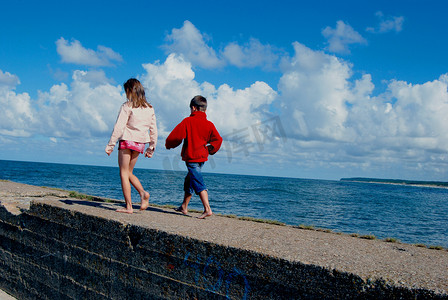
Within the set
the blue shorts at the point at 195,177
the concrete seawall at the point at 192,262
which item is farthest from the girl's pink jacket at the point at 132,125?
the concrete seawall at the point at 192,262

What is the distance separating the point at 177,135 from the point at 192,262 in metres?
1.96

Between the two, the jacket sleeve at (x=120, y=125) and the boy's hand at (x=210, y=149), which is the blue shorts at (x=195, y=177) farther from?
the jacket sleeve at (x=120, y=125)

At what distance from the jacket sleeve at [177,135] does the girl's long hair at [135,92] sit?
521 mm

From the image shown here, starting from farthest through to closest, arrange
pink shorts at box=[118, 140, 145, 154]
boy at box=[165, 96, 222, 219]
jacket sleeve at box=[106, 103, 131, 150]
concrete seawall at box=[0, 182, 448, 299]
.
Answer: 1. boy at box=[165, 96, 222, 219]
2. pink shorts at box=[118, 140, 145, 154]
3. jacket sleeve at box=[106, 103, 131, 150]
4. concrete seawall at box=[0, 182, 448, 299]

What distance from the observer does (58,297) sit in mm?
3852

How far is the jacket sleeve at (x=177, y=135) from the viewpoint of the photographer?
14.2 ft

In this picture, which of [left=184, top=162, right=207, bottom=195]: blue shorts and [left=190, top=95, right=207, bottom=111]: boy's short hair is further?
[left=190, top=95, right=207, bottom=111]: boy's short hair

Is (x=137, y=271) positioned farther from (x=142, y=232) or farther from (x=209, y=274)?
(x=209, y=274)

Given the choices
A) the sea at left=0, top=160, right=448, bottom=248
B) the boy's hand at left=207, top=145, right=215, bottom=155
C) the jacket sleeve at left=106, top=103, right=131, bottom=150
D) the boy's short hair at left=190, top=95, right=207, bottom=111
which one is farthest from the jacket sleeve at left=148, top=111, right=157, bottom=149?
the sea at left=0, top=160, right=448, bottom=248

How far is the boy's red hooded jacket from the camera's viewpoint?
432cm

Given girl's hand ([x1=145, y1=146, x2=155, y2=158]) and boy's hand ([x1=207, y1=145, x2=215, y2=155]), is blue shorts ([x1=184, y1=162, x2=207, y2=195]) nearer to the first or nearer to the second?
boy's hand ([x1=207, y1=145, x2=215, y2=155])

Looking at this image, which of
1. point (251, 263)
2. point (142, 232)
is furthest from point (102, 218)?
point (251, 263)

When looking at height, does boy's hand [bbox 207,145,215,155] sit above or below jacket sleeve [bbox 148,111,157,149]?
below

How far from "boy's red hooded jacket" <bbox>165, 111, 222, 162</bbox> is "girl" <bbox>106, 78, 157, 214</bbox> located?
37 centimetres
